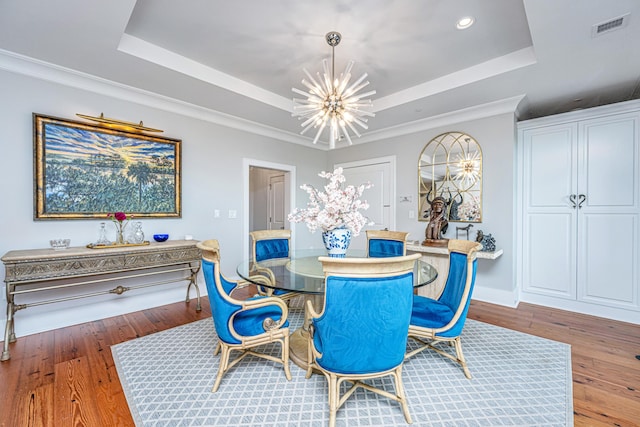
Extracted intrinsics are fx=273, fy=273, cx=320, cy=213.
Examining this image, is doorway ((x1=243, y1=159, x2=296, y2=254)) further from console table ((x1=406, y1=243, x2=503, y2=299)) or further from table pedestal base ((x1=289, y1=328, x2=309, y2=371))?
console table ((x1=406, y1=243, x2=503, y2=299))

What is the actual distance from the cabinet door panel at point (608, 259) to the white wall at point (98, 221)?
437 centimetres

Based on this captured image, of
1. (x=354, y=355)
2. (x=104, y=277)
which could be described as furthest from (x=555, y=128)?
(x=104, y=277)

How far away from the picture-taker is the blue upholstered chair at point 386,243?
3.08 m

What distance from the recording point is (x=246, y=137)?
4359mm

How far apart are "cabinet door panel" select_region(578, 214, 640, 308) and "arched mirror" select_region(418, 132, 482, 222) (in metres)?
1.17

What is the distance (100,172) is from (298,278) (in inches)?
102

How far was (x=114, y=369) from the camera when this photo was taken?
6.82 ft

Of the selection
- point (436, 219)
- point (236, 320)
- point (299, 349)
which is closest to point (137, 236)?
point (236, 320)

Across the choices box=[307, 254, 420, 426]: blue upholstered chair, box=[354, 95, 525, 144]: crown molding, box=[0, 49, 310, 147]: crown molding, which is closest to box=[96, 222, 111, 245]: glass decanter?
box=[0, 49, 310, 147]: crown molding

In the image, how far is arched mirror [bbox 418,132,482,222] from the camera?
12.3 feet

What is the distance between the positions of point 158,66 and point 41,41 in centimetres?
84

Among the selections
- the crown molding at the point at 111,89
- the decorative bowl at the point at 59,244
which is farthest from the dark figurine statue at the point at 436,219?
the decorative bowl at the point at 59,244

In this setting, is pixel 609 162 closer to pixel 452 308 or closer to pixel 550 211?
pixel 550 211

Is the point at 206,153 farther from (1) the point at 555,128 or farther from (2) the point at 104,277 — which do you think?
(1) the point at 555,128
